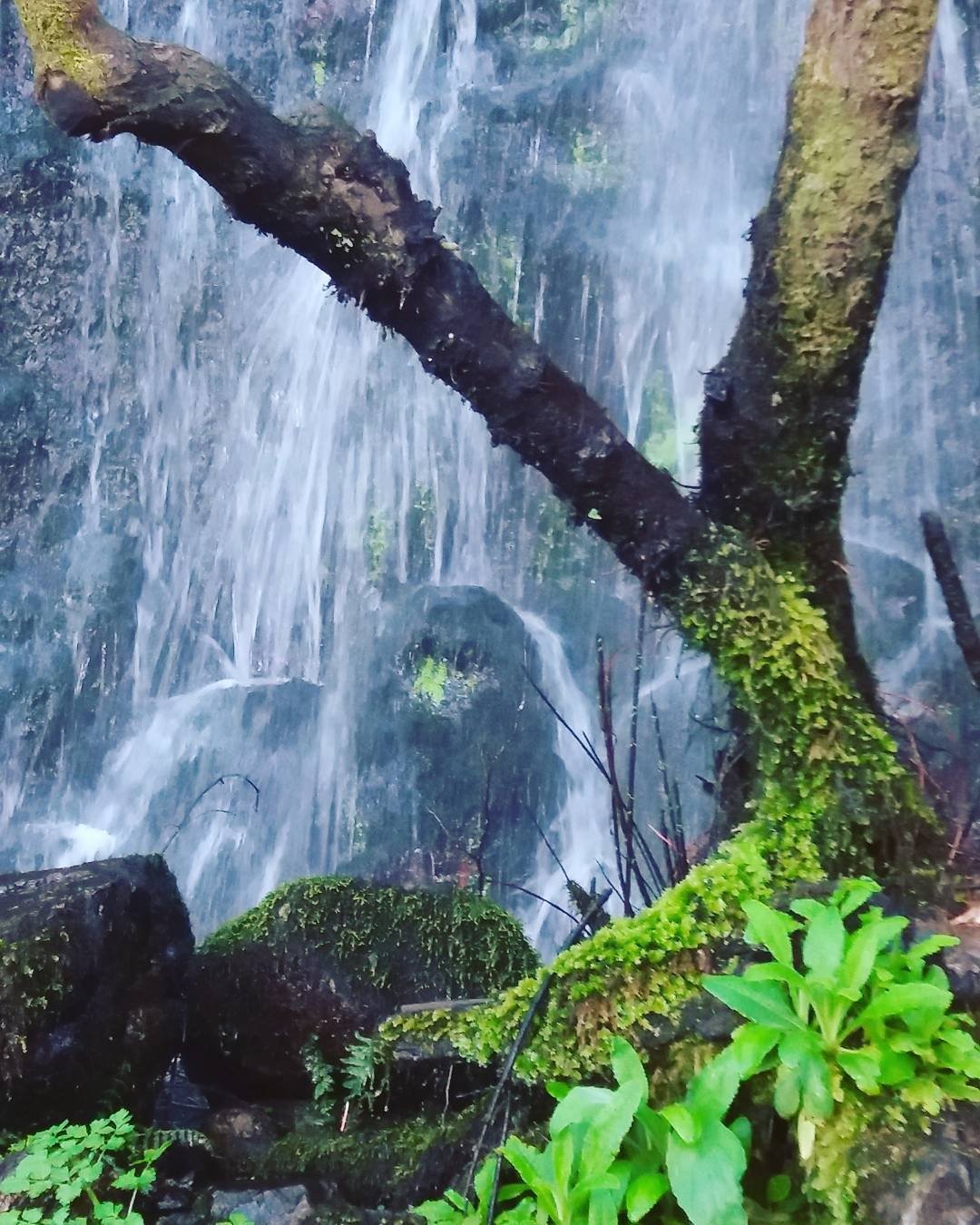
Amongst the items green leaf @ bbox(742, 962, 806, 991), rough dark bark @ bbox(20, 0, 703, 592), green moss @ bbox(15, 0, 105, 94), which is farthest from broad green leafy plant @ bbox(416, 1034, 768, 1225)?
green moss @ bbox(15, 0, 105, 94)

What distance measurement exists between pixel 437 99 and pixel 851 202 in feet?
28.5

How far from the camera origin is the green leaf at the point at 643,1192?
1659 mm

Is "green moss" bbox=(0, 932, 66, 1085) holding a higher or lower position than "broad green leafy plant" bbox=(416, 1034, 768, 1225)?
lower

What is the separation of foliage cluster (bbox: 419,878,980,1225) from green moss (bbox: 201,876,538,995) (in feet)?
4.13

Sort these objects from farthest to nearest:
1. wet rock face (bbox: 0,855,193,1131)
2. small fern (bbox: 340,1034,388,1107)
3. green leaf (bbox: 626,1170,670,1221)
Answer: small fern (bbox: 340,1034,388,1107) → wet rock face (bbox: 0,855,193,1131) → green leaf (bbox: 626,1170,670,1221)

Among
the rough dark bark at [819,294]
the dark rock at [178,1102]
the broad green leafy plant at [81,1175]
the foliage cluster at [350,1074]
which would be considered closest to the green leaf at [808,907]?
the rough dark bark at [819,294]

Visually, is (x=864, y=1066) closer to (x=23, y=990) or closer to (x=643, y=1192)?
(x=643, y=1192)

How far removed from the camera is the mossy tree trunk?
7.47ft

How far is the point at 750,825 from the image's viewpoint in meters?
2.48

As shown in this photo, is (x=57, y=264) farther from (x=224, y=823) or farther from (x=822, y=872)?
(x=822, y=872)

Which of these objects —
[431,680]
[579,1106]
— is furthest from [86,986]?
[431,680]

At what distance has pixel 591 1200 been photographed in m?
1.71

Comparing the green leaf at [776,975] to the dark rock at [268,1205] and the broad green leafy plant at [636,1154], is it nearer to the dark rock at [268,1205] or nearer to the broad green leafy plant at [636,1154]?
the broad green leafy plant at [636,1154]

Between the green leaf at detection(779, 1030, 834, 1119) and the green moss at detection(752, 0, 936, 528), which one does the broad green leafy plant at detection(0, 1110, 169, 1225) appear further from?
the green moss at detection(752, 0, 936, 528)
